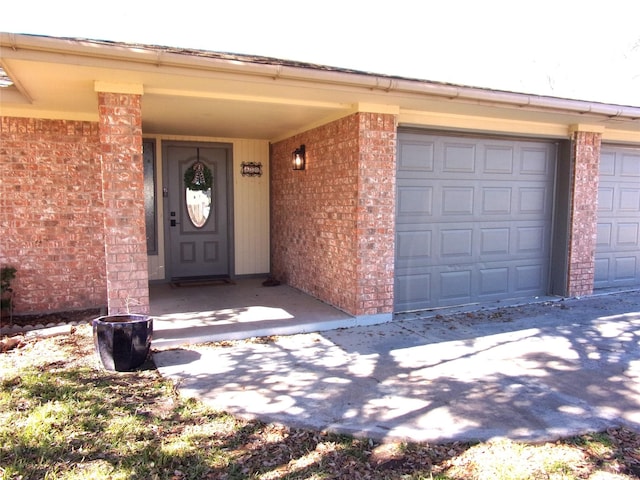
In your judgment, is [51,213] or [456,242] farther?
[456,242]

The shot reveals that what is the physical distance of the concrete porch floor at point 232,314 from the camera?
493 centimetres

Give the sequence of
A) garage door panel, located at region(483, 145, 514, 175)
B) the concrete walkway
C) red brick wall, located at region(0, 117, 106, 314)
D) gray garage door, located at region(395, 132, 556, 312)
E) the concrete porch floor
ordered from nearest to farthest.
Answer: the concrete walkway
the concrete porch floor
red brick wall, located at region(0, 117, 106, 314)
gray garage door, located at region(395, 132, 556, 312)
garage door panel, located at region(483, 145, 514, 175)

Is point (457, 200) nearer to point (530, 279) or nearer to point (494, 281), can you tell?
point (494, 281)

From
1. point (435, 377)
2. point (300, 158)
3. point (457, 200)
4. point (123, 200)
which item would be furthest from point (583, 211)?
point (123, 200)

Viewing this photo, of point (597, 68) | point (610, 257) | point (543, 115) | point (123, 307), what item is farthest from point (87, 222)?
point (597, 68)

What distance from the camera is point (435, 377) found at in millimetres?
3953

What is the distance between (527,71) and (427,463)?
26106mm

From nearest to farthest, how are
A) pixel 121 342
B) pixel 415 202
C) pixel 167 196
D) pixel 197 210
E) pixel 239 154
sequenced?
pixel 121 342, pixel 415 202, pixel 167 196, pixel 197 210, pixel 239 154

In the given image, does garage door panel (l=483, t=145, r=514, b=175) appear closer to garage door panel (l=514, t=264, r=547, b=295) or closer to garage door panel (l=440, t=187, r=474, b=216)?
garage door panel (l=440, t=187, r=474, b=216)

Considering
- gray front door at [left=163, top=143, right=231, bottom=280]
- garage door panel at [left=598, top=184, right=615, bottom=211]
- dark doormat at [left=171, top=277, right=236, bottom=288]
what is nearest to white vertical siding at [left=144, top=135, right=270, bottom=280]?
gray front door at [left=163, top=143, right=231, bottom=280]

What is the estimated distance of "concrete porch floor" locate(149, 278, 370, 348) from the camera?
4.93m

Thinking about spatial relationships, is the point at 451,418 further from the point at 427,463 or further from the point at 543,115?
the point at 543,115

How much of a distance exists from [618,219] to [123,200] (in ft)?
23.1

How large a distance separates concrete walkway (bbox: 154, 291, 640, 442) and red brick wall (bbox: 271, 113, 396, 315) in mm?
574
